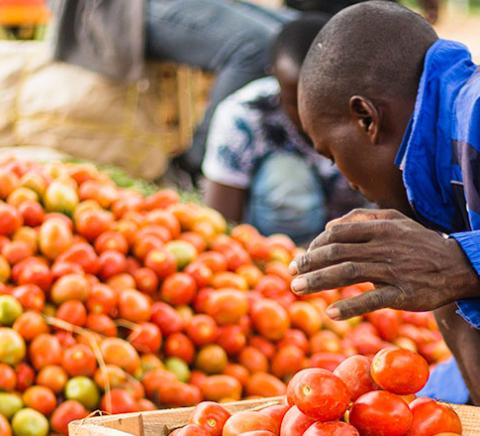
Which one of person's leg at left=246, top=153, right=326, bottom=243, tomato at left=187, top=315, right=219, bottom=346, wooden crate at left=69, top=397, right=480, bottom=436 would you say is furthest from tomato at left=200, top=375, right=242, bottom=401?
person's leg at left=246, top=153, right=326, bottom=243

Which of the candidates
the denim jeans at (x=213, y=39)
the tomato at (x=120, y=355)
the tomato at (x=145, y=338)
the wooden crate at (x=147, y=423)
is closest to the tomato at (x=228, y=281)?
the tomato at (x=145, y=338)

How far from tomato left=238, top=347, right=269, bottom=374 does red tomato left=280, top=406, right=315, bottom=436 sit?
3.87 ft

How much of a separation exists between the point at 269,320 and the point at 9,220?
0.82 m

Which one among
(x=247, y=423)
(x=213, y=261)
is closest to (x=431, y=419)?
(x=247, y=423)

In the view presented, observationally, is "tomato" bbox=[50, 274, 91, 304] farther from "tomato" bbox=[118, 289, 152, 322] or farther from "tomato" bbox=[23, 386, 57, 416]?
"tomato" bbox=[23, 386, 57, 416]

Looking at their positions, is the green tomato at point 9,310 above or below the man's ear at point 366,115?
below

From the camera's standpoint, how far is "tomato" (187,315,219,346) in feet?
9.25

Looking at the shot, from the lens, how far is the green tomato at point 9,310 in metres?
2.55

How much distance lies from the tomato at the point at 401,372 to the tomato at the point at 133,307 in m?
1.16

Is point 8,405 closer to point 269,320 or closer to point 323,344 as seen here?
point 269,320

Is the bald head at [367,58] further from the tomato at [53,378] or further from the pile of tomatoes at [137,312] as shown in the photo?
the tomato at [53,378]

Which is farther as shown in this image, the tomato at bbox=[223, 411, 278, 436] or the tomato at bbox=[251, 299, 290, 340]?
the tomato at bbox=[251, 299, 290, 340]

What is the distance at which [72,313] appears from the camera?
2625 millimetres

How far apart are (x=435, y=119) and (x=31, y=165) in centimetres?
155
